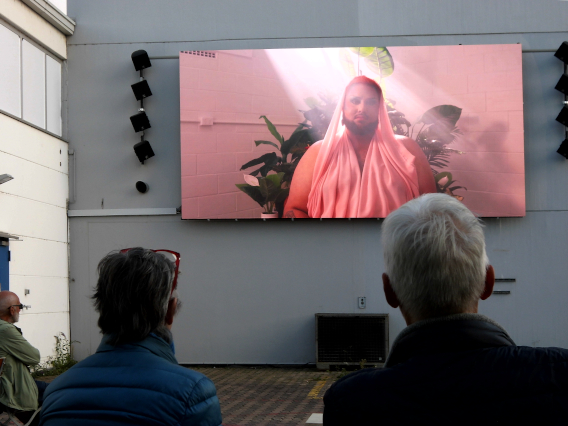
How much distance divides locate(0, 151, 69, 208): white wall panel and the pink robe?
181 inches

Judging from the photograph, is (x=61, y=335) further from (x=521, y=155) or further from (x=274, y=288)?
(x=521, y=155)

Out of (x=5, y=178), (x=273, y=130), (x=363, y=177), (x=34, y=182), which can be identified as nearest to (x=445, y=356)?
(x=5, y=178)

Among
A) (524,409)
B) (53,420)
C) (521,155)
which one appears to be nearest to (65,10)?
(521,155)

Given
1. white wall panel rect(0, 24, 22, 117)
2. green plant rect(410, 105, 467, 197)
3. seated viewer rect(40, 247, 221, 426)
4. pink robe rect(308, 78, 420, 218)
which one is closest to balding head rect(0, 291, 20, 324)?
seated viewer rect(40, 247, 221, 426)

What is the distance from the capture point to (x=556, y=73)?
449 inches

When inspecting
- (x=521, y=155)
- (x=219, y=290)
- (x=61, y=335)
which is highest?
(x=521, y=155)

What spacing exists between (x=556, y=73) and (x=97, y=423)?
1154 cm

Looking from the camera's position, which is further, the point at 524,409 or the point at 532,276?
the point at 532,276

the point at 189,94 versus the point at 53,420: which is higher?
the point at 189,94

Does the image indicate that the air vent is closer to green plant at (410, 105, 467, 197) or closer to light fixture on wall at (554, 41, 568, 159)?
green plant at (410, 105, 467, 197)

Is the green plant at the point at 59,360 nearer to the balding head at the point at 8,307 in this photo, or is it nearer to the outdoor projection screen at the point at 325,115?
the outdoor projection screen at the point at 325,115

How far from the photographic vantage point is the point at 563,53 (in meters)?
11.2

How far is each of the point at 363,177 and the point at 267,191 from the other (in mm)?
1739

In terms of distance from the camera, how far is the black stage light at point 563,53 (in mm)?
11148
